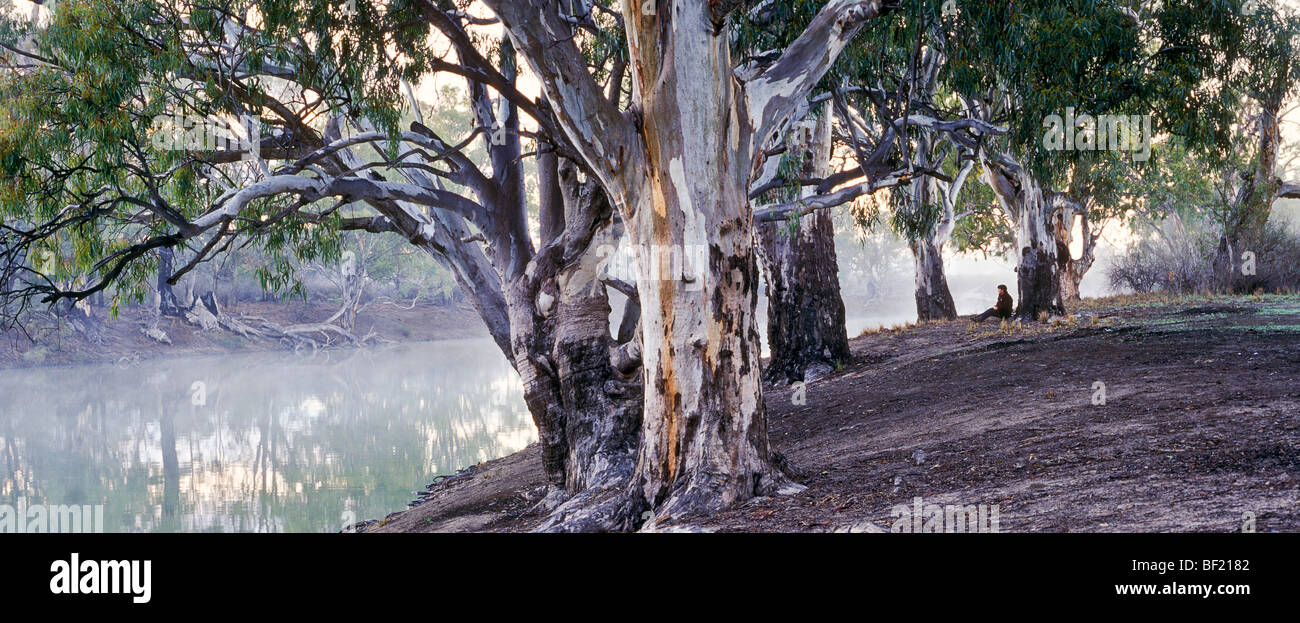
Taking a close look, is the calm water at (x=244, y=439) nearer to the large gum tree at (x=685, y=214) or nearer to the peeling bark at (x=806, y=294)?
the peeling bark at (x=806, y=294)

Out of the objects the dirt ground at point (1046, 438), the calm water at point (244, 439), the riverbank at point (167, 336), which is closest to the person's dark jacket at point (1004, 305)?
Answer: the dirt ground at point (1046, 438)

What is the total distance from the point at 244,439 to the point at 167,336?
649 inches

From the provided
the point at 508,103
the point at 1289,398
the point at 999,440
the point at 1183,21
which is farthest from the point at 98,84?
the point at 1183,21

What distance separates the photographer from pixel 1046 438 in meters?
5.91

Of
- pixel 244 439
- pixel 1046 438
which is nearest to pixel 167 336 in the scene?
pixel 244 439

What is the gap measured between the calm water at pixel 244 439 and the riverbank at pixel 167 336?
111 cm

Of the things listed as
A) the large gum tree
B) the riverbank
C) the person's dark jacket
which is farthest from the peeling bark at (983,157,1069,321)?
the riverbank

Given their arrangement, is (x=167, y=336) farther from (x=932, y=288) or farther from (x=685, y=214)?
(x=685, y=214)

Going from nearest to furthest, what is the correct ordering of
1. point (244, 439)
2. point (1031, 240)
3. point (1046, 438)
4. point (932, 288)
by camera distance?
point (1046, 438) < point (1031, 240) < point (244, 439) < point (932, 288)

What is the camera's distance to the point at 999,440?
615cm

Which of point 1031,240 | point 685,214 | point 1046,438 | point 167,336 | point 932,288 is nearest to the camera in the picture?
point 685,214

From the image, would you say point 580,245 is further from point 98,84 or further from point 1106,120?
point 1106,120

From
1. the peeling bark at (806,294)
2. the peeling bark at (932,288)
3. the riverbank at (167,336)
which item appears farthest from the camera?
the riverbank at (167,336)

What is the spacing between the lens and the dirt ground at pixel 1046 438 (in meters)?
4.16
